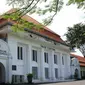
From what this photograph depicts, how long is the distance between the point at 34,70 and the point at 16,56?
4965 millimetres

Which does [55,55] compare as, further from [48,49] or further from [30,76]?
[30,76]

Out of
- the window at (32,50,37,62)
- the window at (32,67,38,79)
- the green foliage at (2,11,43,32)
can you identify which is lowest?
the window at (32,67,38,79)

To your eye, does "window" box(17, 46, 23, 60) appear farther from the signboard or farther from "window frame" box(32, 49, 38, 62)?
the signboard

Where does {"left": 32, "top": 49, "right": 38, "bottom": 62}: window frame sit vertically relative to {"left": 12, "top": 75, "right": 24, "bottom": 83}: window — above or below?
above

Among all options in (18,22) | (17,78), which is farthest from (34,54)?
(18,22)

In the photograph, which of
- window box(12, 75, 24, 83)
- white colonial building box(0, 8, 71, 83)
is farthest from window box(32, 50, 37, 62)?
window box(12, 75, 24, 83)

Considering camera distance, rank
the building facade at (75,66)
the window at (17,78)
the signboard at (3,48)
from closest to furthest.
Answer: the signboard at (3,48) → the window at (17,78) → the building facade at (75,66)

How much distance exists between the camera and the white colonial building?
24.7m

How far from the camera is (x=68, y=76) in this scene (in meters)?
39.6

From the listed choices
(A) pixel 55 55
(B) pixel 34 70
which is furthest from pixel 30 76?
(A) pixel 55 55

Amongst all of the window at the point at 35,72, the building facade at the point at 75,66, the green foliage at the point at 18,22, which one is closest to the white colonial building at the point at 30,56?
the window at the point at 35,72

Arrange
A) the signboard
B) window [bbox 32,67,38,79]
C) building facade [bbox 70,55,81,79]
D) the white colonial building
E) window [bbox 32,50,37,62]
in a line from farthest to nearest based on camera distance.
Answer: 1. building facade [bbox 70,55,81,79]
2. window [bbox 32,50,37,62]
3. window [bbox 32,67,38,79]
4. the white colonial building
5. the signboard

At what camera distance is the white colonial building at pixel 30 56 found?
2469 cm

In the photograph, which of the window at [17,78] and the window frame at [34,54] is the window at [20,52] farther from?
the window frame at [34,54]
